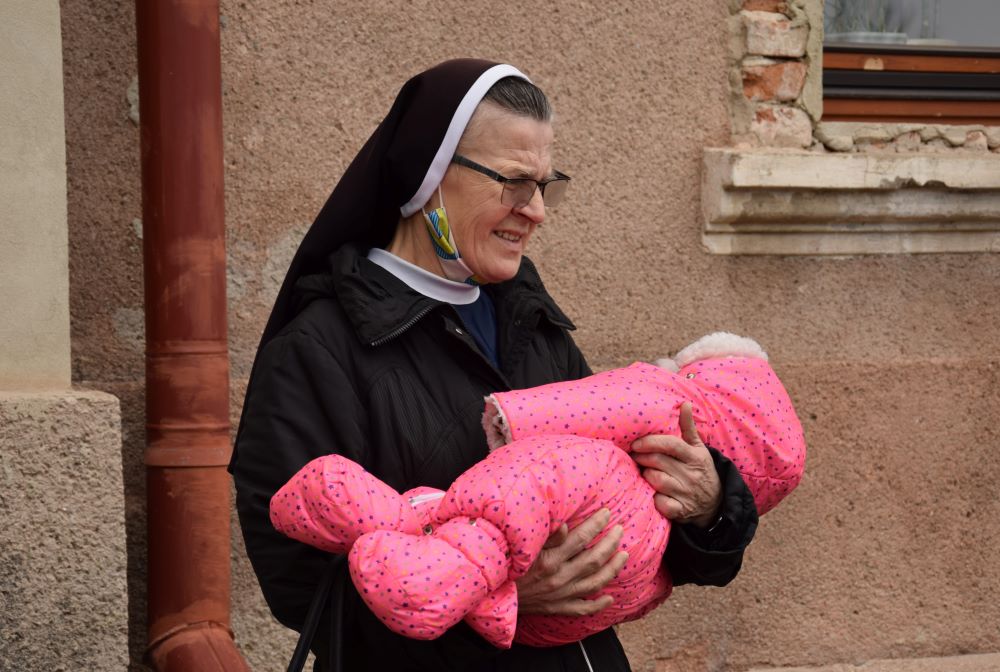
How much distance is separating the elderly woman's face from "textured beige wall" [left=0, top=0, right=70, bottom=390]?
126 centimetres

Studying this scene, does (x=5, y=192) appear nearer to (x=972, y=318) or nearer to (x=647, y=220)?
(x=647, y=220)

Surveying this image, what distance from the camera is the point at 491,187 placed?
245cm

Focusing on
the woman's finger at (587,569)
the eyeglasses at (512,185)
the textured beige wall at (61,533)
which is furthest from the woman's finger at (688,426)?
the textured beige wall at (61,533)

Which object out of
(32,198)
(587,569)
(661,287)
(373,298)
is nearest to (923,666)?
(661,287)

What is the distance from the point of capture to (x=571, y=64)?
4.18m

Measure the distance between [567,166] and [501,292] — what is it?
1.64 m

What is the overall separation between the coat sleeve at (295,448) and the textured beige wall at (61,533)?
0.93m

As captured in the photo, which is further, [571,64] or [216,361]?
[571,64]

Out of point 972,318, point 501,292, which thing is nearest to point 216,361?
point 501,292

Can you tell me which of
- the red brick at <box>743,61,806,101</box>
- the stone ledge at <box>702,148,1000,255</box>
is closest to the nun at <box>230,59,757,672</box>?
the stone ledge at <box>702,148,1000,255</box>

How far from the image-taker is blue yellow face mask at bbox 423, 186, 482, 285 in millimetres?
2465

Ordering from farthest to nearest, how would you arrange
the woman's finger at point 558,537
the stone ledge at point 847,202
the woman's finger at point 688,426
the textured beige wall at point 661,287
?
1. the stone ledge at point 847,202
2. the textured beige wall at point 661,287
3. the woman's finger at point 688,426
4. the woman's finger at point 558,537

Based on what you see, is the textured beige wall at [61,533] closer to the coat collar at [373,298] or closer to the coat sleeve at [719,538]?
the coat collar at [373,298]

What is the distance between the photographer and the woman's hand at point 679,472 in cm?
234
